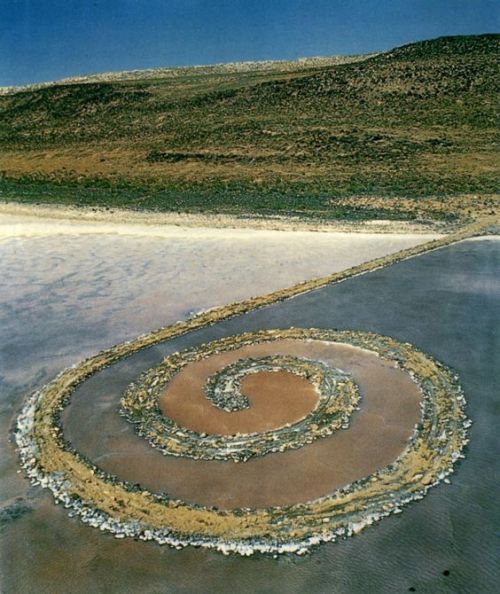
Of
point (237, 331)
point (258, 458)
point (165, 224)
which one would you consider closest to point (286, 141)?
point (165, 224)

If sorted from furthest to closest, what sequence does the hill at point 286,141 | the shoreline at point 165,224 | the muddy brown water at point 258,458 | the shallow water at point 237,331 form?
1. the hill at point 286,141
2. the shoreline at point 165,224
3. the muddy brown water at point 258,458
4. the shallow water at point 237,331

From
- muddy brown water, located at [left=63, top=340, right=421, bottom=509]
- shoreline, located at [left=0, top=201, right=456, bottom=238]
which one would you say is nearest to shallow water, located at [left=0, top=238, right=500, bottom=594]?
muddy brown water, located at [left=63, top=340, right=421, bottom=509]

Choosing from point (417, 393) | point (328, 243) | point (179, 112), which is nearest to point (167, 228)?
point (328, 243)

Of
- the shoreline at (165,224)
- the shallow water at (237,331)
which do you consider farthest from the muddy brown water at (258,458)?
the shoreline at (165,224)

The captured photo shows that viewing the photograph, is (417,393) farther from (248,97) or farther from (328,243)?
(248,97)

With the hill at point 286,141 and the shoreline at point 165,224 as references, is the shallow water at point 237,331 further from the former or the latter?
the hill at point 286,141

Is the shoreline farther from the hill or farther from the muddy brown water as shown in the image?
the muddy brown water

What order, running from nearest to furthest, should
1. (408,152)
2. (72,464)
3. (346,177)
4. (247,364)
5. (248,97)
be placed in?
1. (72,464)
2. (247,364)
3. (346,177)
4. (408,152)
5. (248,97)
